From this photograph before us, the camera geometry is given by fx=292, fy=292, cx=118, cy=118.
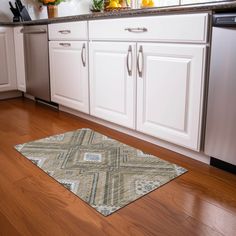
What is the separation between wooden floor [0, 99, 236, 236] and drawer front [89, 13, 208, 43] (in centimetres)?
72

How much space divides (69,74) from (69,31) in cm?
37

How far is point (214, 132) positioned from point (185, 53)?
45 centimetres

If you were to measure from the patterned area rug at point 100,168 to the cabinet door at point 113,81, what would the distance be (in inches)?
8.6

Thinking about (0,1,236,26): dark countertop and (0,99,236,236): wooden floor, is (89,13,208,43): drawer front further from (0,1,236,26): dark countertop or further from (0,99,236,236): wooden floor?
(0,99,236,236): wooden floor

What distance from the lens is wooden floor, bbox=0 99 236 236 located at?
1.13 m

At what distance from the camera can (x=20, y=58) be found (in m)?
3.21

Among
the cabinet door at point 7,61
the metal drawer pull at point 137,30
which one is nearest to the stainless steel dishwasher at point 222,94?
the metal drawer pull at point 137,30

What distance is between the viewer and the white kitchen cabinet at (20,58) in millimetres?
3129

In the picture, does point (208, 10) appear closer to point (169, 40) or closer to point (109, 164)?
point (169, 40)

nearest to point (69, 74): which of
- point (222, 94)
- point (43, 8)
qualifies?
point (43, 8)

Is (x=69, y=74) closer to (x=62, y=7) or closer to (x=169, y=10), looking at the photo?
(x=169, y=10)

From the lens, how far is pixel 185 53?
1.59 meters

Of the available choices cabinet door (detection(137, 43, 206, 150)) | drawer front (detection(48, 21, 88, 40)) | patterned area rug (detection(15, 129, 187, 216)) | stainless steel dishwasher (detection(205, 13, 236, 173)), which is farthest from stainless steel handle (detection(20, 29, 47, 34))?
stainless steel dishwasher (detection(205, 13, 236, 173))

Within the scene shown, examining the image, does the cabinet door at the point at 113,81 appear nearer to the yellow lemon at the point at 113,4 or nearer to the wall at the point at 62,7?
the yellow lemon at the point at 113,4
